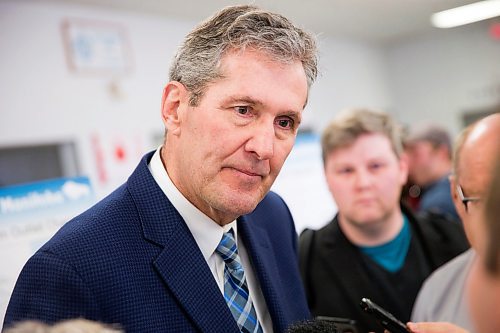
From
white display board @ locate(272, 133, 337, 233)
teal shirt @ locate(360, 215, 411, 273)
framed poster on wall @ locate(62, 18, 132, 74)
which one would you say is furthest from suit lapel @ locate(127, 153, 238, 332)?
white display board @ locate(272, 133, 337, 233)

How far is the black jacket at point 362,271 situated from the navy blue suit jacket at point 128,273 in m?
0.88

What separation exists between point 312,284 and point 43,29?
2.98 meters

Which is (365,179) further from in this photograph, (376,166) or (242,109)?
(242,109)

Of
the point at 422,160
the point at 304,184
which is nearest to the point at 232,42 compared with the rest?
the point at 422,160

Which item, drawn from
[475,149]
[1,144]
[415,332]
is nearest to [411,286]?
[475,149]

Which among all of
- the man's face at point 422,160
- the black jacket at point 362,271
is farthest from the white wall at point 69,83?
the black jacket at point 362,271

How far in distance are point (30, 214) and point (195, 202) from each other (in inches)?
71.8

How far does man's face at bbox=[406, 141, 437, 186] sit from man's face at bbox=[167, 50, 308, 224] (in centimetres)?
319

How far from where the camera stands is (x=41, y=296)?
37.1 inches

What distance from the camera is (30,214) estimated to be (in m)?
2.69

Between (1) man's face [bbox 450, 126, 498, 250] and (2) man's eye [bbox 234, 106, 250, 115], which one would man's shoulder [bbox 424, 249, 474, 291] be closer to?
(1) man's face [bbox 450, 126, 498, 250]

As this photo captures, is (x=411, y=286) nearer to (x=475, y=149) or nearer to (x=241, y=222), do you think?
(x=475, y=149)

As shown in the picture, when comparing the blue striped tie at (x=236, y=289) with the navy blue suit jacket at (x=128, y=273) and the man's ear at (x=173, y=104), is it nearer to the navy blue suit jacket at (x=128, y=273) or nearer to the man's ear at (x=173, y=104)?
the navy blue suit jacket at (x=128, y=273)

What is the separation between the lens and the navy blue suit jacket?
96 centimetres
